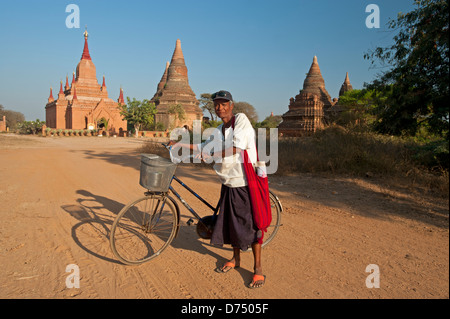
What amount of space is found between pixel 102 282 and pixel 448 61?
5.68m

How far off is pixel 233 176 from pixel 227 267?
90 centimetres

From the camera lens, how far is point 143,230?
2.96m

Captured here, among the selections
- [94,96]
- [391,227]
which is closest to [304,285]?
[391,227]

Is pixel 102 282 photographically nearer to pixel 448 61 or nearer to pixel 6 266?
pixel 6 266

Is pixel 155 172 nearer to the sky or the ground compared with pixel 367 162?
nearer to the sky

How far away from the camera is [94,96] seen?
1564 inches

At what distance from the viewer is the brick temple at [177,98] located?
35500 mm

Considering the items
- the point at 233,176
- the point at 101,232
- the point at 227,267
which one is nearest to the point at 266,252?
the point at 227,267

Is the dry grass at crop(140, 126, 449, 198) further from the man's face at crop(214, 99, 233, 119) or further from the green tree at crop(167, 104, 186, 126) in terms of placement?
the green tree at crop(167, 104, 186, 126)

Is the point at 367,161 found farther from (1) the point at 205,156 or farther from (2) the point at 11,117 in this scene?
(2) the point at 11,117

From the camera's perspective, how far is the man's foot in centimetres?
253

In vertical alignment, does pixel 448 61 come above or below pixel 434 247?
above
